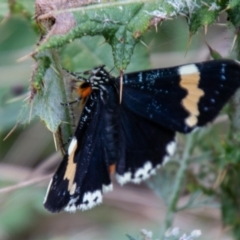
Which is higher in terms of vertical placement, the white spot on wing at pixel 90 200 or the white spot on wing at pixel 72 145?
the white spot on wing at pixel 72 145

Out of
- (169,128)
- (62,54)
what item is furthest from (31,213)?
(169,128)

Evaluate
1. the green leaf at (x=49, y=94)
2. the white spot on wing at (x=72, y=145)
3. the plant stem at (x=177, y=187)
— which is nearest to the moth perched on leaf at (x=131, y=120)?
the white spot on wing at (x=72, y=145)

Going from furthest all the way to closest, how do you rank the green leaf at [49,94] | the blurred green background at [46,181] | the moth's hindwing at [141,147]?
the blurred green background at [46,181] < the moth's hindwing at [141,147] < the green leaf at [49,94]

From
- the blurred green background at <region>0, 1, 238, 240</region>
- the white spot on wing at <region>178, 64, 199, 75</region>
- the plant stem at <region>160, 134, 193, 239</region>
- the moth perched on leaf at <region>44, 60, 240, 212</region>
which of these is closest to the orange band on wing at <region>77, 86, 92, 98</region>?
the moth perched on leaf at <region>44, 60, 240, 212</region>

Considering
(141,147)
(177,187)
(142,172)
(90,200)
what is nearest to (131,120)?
(141,147)

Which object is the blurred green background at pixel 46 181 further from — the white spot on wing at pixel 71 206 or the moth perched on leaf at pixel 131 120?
the white spot on wing at pixel 71 206

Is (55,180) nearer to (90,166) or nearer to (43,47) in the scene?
(90,166)

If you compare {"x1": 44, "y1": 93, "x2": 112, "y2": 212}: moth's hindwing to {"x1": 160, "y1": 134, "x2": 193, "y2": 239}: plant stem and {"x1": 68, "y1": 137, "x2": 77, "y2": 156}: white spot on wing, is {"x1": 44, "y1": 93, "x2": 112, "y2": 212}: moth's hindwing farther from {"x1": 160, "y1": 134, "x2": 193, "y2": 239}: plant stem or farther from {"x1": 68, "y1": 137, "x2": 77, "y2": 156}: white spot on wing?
{"x1": 160, "y1": 134, "x2": 193, "y2": 239}: plant stem

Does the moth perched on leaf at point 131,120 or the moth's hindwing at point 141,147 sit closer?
the moth perched on leaf at point 131,120

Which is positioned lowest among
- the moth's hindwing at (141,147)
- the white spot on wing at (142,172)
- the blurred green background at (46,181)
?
the blurred green background at (46,181)
